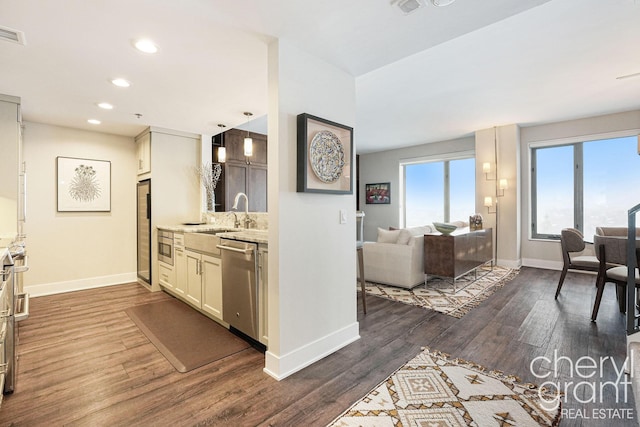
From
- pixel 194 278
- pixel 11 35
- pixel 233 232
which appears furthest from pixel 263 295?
pixel 11 35

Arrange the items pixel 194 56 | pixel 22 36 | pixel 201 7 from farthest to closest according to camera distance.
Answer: pixel 194 56
pixel 22 36
pixel 201 7

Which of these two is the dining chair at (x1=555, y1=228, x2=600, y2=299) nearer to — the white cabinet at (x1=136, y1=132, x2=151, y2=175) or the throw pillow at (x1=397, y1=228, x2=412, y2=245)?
the throw pillow at (x1=397, y1=228, x2=412, y2=245)

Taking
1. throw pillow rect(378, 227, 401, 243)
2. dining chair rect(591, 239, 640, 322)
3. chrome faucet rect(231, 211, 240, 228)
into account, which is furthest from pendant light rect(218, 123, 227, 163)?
dining chair rect(591, 239, 640, 322)

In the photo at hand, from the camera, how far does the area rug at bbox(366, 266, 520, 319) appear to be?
3.43 metres

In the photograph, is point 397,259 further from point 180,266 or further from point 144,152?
point 144,152

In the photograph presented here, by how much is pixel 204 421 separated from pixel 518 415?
5.69 feet

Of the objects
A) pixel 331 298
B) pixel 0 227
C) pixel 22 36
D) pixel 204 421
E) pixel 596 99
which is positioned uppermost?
pixel 596 99

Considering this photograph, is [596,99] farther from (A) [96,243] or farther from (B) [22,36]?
(A) [96,243]

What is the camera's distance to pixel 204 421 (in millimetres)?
1655

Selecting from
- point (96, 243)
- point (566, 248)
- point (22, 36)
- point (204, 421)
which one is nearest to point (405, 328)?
point (204, 421)

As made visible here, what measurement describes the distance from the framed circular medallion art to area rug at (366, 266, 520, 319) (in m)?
1.84

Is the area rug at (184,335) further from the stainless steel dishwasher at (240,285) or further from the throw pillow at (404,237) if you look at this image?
the throw pillow at (404,237)

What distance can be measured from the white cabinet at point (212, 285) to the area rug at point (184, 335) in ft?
0.51

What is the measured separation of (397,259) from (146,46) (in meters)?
3.55
